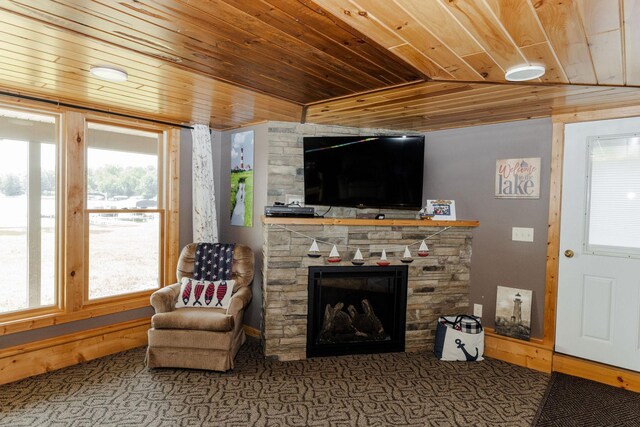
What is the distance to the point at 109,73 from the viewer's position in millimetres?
2352

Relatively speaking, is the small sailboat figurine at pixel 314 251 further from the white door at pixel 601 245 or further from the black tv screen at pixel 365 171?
the white door at pixel 601 245

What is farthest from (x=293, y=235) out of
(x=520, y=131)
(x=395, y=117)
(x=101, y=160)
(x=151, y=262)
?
(x=520, y=131)

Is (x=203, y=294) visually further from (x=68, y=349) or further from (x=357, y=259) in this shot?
(x=357, y=259)

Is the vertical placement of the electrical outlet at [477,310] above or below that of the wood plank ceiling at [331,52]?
below

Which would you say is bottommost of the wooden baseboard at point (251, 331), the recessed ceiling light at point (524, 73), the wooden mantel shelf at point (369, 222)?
the wooden baseboard at point (251, 331)

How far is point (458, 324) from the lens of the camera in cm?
346

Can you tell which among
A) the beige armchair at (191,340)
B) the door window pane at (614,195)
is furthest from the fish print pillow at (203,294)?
the door window pane at (614,195)

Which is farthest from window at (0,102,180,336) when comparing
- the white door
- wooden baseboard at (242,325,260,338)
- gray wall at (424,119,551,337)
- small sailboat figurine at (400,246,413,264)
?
the white door

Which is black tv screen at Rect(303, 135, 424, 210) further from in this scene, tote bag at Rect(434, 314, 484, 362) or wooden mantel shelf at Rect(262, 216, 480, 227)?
tote bag at Rect(434, 314, 484, 362)

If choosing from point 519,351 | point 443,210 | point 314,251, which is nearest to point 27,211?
point 314,251

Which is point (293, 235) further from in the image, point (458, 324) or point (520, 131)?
point (520, 131)

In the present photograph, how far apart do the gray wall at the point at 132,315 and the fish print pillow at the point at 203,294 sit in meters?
0.65

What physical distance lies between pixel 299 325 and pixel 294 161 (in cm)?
156

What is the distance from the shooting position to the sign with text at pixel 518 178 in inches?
131
